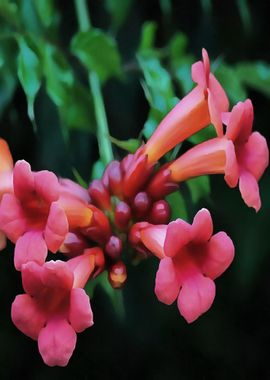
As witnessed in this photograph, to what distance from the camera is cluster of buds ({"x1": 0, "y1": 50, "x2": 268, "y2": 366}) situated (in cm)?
119

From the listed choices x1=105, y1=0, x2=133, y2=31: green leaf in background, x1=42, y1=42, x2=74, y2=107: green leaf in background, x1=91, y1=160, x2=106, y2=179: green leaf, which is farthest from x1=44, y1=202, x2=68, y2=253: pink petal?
x1=105, y1=0, x2=133, y2=31: green leaf in background

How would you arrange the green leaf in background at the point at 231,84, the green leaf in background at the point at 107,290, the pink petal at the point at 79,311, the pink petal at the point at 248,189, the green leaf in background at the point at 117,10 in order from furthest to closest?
the green leaf in background at the point at 117,10 → the green leaf in background at the point at 231,84 → the green leaf in background at the point at 107,290 → the pink petal at the point at 248,189 → the pink petal at the point at 79,311

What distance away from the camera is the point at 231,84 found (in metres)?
1.81

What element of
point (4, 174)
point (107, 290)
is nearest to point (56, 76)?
point (4, 174)

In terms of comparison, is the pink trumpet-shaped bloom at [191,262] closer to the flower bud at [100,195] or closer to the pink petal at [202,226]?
the pink petal at [202,226]

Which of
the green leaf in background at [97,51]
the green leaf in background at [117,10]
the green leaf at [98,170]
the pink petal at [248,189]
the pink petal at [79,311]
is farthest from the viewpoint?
the green leaf in background at [117,10]

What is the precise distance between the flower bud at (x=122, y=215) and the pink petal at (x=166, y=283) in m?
0.16

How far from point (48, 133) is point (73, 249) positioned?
2.05ft

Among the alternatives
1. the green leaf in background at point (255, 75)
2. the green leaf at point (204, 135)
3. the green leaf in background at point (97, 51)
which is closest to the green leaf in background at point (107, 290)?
the green leaf at point (204, 135)

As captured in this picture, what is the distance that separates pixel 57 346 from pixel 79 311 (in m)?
0.06

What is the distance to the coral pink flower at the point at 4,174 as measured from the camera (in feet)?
4.36

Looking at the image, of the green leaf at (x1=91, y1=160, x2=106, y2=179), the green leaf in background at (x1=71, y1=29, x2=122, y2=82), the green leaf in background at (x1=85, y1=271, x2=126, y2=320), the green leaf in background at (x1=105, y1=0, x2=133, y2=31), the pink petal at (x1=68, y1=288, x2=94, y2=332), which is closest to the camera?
the pink petal at (x1=68, y1=288, x2=94, y2=332)

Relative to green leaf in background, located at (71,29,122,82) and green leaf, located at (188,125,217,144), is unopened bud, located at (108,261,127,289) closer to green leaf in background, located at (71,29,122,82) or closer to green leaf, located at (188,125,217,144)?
green leaf, located at (188,125,217,144)

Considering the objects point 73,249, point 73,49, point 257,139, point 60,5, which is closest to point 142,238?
point 73,249
